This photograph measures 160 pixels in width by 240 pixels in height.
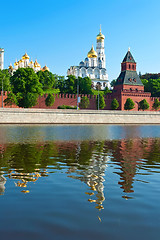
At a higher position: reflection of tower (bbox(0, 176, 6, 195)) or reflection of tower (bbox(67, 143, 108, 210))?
reflection of tower (bbox(0, 176, 6, 195))

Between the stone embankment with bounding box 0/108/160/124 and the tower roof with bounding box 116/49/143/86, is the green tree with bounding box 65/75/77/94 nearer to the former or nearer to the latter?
the tower roof with bounding box 116/49/143/86

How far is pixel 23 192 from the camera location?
7785mm

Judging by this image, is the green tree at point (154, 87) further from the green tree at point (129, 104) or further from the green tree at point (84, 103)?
the green tree at point (84, 103)

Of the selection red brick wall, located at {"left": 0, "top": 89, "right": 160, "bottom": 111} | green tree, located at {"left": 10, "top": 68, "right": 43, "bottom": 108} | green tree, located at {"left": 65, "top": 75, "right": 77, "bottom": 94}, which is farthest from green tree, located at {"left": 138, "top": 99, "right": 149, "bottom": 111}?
green tree, located at {"left": 10, "top": 68, "right": 43, "bottom": 108}

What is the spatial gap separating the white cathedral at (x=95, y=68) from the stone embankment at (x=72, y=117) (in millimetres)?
66868

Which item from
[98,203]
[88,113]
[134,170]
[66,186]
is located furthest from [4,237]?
[88,113]

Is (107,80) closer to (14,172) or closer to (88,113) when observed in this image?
(88,113)

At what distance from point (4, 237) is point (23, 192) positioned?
2735 mm

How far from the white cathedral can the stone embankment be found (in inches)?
2633

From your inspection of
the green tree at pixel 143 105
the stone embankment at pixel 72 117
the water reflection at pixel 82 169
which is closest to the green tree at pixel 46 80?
the green tree at pixel 143 105

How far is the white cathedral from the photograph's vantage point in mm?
131750

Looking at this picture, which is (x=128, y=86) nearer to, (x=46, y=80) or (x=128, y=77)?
(x=128, y=77)

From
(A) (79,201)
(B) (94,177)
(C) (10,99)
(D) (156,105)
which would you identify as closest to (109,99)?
(D) (156,105)

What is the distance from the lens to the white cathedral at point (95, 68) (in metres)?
132
